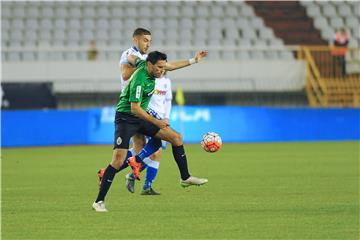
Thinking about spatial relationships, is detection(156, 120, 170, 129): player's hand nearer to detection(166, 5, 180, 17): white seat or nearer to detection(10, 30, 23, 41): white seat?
detection(10, 30, 23, 41): white seat

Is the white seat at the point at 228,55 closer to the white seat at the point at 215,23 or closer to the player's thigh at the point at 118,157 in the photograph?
the white seat at the point at 215,23

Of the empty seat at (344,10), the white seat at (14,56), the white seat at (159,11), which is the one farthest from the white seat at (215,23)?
the white seat at (14,56)

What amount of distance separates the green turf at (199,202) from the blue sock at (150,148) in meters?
0.56

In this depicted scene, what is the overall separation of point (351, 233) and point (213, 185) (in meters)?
5.89

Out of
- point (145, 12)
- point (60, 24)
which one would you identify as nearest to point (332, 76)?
point (145, 12)

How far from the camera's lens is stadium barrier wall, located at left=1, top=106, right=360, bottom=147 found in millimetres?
29641

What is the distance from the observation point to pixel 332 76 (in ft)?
116

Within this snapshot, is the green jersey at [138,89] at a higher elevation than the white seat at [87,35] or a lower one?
higher

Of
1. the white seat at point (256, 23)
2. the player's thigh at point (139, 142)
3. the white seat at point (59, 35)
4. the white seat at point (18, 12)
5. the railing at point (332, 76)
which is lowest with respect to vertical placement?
the railing at point (332, 76)

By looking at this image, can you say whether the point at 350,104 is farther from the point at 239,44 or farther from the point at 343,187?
the point at 343,187

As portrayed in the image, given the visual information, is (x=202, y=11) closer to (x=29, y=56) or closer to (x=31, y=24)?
(x=31, y=24)

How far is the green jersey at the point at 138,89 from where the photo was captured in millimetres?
11219

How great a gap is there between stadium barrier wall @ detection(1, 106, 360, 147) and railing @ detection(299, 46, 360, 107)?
2.43 meters

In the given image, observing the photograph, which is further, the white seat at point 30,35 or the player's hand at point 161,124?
the white seat at point 30,35
